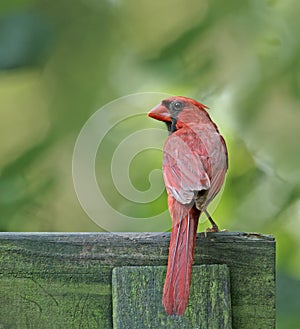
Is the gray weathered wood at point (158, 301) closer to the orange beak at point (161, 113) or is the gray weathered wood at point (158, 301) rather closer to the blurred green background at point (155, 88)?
the orange beak at point (161, 113)

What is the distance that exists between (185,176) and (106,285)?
0.37 m

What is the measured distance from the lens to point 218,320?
166 centimetres

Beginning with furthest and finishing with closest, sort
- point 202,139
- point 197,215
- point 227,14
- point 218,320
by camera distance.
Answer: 1. point 227,14
2. point 202,139
3. point 197,215
4. point 218,320

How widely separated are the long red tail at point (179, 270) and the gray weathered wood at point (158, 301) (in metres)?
0.04

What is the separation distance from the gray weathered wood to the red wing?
228 mm

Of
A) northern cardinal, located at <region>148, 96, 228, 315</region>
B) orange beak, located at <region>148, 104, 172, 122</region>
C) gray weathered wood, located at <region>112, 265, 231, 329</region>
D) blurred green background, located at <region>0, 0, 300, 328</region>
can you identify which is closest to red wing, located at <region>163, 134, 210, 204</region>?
northern cardinal, located at <region>148, 96, 228, 315</region>

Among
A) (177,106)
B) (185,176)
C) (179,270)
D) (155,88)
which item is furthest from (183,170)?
(155,88)

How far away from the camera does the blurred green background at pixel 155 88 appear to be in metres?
2.45

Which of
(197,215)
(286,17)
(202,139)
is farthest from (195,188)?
(286,17)

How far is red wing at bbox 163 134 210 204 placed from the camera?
191 cm

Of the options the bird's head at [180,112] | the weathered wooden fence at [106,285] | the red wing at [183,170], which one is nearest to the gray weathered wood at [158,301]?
the weathered wooden fence at [106,285]

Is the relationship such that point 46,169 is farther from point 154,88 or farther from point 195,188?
point 195,188

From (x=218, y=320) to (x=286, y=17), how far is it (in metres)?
1.09

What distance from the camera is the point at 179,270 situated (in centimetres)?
164
